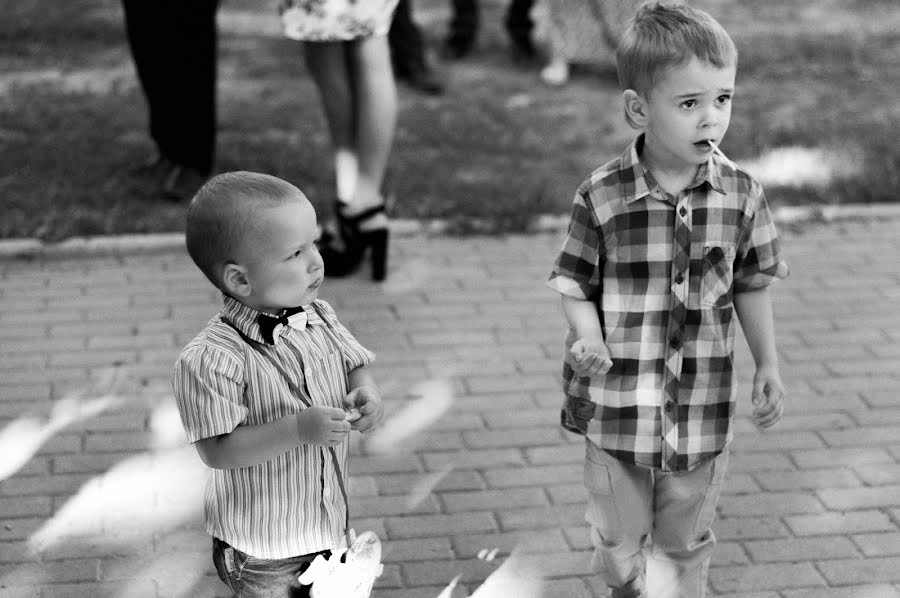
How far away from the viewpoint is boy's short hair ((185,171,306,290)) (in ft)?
7.73

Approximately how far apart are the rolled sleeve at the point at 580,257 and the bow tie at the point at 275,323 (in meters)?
0.68

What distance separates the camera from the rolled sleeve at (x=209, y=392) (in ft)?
7.78

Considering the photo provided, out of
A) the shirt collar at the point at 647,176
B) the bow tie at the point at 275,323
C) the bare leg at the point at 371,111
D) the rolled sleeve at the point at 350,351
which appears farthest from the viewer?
the bare leg at the point at 371,111

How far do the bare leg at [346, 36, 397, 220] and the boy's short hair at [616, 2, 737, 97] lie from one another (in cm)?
243

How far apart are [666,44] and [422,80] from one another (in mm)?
5725

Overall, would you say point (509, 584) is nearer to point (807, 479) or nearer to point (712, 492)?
point (712, 492)

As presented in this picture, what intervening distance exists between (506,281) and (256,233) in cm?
315

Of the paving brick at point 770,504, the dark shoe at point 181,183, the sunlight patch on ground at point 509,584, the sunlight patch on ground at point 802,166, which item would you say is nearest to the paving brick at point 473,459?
the sunlight patch on ground at point 509,584

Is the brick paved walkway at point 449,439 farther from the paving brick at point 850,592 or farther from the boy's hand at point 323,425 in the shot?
the boy's hand at point 323,425

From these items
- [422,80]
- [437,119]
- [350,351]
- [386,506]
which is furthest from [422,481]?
[422,80]

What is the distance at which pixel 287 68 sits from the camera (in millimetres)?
8953

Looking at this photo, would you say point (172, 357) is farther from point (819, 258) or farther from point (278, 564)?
point (819, 258)

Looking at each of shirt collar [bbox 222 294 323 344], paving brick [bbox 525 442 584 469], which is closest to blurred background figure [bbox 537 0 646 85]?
paving brick [bbox 525 442 584 469]

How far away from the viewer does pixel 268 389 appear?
95.8 inches
